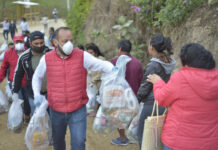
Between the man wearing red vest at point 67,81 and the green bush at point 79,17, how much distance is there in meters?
6.81

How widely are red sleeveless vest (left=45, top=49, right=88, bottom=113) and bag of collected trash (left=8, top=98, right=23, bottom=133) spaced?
1.21 m

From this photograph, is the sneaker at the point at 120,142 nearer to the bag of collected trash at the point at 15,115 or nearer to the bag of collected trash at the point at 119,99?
the bag of collected trash at the point at 119,99

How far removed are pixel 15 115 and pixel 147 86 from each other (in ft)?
7.36

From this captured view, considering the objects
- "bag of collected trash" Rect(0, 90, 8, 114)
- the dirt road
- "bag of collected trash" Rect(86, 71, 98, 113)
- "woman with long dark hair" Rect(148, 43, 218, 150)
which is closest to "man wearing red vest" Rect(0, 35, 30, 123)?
"bag of collected trash" Rect(0, 90, 8, 114)

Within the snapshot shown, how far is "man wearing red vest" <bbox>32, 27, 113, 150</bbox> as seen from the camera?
276cm

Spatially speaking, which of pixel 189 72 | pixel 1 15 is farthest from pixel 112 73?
pixel 1 15

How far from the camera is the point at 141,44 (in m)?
6.21

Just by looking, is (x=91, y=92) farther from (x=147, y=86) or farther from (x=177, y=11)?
(x=147, y=86)

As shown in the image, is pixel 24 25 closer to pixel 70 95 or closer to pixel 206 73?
pixel 70 95

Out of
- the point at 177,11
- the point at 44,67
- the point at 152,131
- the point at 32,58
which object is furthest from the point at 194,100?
the point at 177,11

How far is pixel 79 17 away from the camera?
33.4 feet

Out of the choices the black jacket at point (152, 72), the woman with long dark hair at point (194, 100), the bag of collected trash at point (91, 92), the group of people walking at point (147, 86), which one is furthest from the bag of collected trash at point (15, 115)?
the woman with long dark hair at point (194, 100)

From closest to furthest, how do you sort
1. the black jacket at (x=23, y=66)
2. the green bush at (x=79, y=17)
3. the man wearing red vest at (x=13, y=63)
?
the black jacket at (x=23, y=66), the man wearing red vest at (x=13, y=63), the green bush at (x=79, y=17)

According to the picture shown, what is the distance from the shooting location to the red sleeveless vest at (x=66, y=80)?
276 cm
